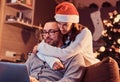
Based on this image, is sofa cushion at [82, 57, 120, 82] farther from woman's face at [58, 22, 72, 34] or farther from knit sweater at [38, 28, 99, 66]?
woman's face at [58, 22, 72, 34]

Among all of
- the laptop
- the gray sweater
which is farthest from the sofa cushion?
the laptop

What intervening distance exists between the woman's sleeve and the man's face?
0.11m

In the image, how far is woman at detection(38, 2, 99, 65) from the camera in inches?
78.2

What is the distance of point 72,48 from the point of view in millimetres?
1984

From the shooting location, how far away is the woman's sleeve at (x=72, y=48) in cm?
197

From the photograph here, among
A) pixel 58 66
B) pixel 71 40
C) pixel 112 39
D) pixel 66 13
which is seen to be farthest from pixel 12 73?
pixel 112 39

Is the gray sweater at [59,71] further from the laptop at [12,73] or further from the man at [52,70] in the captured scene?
the laptop at [12,73]

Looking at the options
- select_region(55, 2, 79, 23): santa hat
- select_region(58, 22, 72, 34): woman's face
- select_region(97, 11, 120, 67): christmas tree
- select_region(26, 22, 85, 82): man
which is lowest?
select_region(97, 11, 120, 67): christmas tree

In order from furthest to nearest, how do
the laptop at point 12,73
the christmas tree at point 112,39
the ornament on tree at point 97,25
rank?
the ornament on tree at point 97,25 → the christmas tree at point 112,39 → the laptop at point 12,73

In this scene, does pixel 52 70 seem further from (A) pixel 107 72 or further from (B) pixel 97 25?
(B) pixel 97 25

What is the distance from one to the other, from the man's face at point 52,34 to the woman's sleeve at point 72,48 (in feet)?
0.36

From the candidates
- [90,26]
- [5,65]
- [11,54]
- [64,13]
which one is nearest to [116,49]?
[90,26]

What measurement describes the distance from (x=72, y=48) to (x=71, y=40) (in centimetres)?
14

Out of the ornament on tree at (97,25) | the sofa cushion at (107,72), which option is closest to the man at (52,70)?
the sofa cushion at (107,72)
